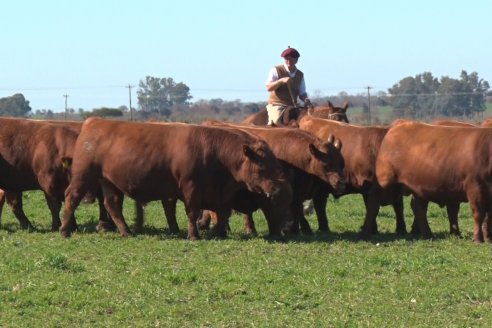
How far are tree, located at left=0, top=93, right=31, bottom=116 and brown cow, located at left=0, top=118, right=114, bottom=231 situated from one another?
5436cm

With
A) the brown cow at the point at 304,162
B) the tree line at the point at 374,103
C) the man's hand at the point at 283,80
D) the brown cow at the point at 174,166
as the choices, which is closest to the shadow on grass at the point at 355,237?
the brown cow at the point at 304,162

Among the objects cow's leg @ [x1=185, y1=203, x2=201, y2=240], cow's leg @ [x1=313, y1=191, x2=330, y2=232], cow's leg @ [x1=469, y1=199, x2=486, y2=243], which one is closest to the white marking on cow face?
cow's leg @ [x1=185, y1=203, x2=201, y2=240]

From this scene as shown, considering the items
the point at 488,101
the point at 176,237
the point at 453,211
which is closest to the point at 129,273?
the point at 176,237

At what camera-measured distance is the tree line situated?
60.9m

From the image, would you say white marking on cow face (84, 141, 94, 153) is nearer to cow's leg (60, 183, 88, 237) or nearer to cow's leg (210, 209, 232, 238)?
cow's leg (60, 183, 88, 237)

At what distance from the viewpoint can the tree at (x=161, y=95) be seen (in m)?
73.8

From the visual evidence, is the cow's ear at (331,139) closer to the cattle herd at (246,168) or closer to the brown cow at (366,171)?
the cattle herd at (246,168)

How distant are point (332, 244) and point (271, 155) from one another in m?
1.46

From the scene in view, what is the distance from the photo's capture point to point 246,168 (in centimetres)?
1455

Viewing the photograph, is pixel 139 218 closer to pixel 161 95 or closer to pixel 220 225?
pixel 220 225

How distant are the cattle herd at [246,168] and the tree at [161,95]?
157 ft

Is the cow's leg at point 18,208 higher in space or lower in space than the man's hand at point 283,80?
lower

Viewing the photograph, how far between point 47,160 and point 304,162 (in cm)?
363

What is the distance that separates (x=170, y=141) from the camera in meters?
14.9
